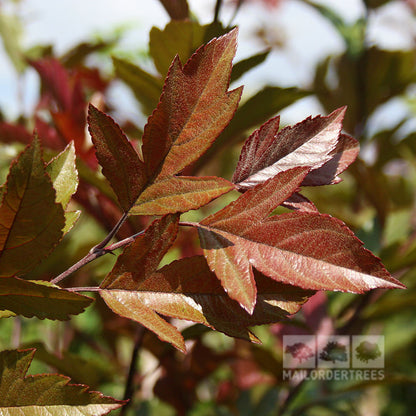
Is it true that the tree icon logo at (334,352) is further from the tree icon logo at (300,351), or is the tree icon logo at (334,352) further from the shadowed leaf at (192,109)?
the shadowed leaf at (192,109)

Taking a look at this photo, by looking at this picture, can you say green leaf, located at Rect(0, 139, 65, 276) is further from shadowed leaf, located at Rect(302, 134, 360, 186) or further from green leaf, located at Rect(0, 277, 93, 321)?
shadowed leaf, located at Rect(302, 134, 360, 186)

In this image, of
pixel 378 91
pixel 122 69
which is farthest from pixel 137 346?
pixel 378 91

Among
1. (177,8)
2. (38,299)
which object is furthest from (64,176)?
(177,8)

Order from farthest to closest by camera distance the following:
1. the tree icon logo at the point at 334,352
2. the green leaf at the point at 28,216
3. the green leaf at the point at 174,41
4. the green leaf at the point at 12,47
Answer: the green leaf at the point at 12,47, the tree icon logo at the point at 334,352, the green leaf at the point at 174,41, the green leaf at the point at 28,216

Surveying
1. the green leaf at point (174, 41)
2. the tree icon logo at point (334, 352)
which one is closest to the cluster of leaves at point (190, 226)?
the green leaf at point (174, 41)

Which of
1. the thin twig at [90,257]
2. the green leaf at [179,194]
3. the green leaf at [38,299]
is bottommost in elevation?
the green leaf at [38,299]

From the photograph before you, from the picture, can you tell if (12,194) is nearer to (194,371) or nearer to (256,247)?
(256,247)
